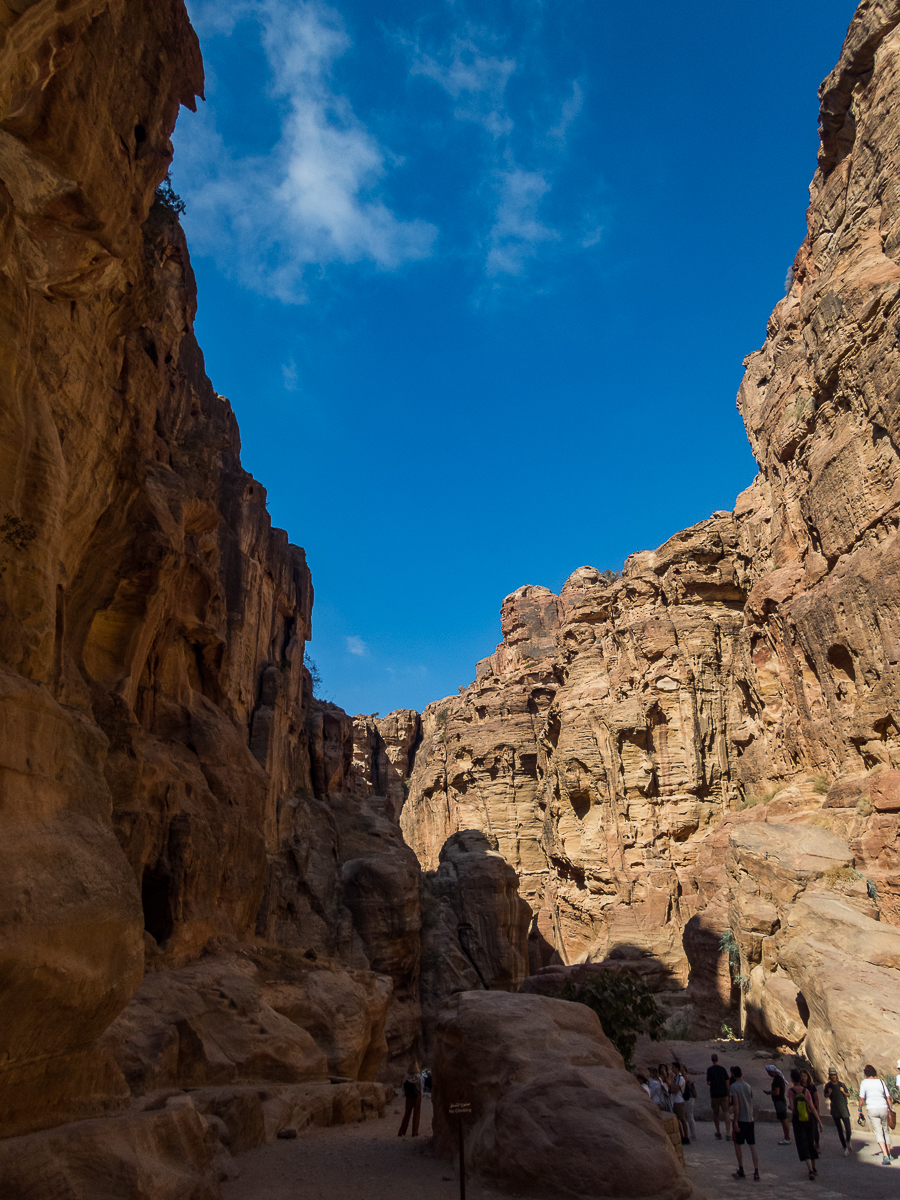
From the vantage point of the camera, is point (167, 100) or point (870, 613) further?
point (870, 613)

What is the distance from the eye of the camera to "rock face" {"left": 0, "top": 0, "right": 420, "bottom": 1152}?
7445 mm

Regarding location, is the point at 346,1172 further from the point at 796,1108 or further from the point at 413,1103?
the point at 796,1108

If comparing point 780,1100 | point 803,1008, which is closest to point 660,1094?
point 780,1100

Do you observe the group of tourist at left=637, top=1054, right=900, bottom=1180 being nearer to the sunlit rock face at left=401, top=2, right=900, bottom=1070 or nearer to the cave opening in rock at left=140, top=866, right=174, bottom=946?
the sunlit rock face at left=401, top=2, right=900, bottom=1070

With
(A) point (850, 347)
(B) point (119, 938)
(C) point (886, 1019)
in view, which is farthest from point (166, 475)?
(A) point (850, 347)

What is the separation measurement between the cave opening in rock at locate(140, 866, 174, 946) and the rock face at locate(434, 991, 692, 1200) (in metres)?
8.49

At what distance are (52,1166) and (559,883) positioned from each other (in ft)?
162

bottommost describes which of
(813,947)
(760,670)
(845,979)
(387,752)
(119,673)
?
(845,979)

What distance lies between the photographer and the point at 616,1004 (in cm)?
1955

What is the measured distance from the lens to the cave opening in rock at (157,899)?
58.7 ft

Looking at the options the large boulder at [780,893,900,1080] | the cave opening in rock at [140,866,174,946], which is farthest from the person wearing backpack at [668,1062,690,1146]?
the cave opening in rock at [140,866,174,946]

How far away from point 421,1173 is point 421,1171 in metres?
0.15

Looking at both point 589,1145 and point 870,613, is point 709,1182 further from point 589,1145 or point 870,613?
point 870,613

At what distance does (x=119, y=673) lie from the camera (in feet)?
57.4
